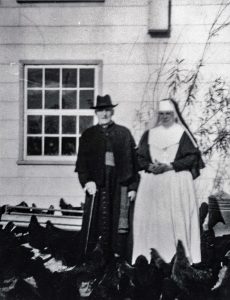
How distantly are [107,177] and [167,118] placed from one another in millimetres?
750

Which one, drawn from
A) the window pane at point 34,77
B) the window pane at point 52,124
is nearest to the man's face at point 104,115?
the window pane at point 52,124

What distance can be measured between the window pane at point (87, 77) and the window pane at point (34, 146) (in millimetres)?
760

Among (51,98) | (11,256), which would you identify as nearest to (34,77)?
(51,98)

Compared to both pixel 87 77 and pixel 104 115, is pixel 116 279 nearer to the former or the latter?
pixel 104 115

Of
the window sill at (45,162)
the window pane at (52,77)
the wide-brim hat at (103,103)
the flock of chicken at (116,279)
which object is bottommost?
the flock of chicken at (116,279)

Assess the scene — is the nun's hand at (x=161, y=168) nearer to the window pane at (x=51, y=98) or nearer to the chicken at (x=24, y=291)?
the window pane at (x=51, y=98)

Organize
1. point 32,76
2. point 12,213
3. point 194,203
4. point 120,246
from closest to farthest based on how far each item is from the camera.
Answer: point 194,203 < point 120,246 < point 12,213 < point 32,76

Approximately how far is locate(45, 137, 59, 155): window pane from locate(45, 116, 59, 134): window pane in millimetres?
84

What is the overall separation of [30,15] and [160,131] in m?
1.88

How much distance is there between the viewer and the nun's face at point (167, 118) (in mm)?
4609

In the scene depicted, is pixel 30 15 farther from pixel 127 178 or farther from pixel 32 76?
pixel 127 178

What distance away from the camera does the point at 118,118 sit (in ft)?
18.4

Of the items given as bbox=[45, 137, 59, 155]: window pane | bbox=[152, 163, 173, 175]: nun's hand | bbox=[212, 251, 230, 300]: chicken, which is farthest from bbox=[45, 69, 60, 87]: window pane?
bbox=[212, 251, 230, 300]: chicken

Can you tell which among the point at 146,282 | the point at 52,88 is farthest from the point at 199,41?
the point at 146,282
